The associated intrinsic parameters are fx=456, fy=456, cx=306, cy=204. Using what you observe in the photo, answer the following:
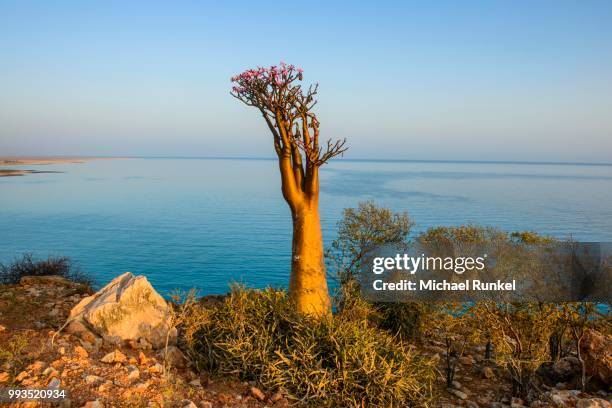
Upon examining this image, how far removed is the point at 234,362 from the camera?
11.5 meters

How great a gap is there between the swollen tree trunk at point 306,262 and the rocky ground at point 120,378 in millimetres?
3589

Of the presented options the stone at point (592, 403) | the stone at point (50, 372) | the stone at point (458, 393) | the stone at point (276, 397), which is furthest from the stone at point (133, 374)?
the stone at point (592, 403)

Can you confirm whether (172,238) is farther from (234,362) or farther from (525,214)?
(525,214)

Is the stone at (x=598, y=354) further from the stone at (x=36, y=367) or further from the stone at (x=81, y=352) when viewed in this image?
the stone at (x=36, y=367)

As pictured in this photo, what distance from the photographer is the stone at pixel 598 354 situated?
1375 centimetres

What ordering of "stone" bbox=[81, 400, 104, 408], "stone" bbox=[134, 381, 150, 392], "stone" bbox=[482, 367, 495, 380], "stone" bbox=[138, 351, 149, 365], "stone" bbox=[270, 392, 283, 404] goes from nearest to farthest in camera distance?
"stone" bbox=[81, 400, 104, 408], "stone" bbox=[134, 381, 150, 392], "stone" bbox=[270, 392, 283, 404], "stone" bbox=[138, 351, 149, 365], "stone" bbox=[482, 367, 495, 380]

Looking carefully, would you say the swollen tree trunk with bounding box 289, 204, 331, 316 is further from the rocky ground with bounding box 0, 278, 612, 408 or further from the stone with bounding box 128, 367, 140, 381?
the stone with bounding box 128, 367, 140, 381

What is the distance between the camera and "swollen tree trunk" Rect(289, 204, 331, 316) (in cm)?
1405

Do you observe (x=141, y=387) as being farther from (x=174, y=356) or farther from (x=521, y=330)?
(x=521, y=330)

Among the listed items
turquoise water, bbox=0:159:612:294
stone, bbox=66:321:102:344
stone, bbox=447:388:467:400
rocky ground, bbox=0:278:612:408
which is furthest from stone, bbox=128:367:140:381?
turquoise water, bbox=0:159:612:294

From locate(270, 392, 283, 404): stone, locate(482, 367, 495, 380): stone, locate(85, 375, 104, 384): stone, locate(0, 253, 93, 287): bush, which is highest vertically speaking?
locate(85, 375, 104, 384): stone

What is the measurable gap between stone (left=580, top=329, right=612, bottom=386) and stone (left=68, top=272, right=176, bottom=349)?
41.8 ft

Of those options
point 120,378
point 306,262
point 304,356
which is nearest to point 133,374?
point 120,378

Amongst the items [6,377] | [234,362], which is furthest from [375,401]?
[6,377]
